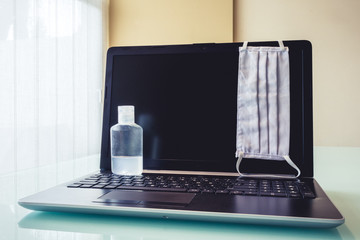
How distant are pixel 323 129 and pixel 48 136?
8.83 ft

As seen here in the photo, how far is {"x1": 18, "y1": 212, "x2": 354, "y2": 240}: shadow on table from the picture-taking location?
1.38ft

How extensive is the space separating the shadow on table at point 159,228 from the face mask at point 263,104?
1.13 feet

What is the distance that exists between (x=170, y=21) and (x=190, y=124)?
329 centimetres

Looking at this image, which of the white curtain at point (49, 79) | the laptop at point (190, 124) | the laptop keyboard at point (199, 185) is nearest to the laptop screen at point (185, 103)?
the laptop at point (190, 124)

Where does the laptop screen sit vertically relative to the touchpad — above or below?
above

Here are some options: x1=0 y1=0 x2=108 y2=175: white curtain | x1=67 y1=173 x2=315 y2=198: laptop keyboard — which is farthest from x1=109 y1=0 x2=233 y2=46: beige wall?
x1=67 y1=173 x2=315 y2=198: laptop keyboard

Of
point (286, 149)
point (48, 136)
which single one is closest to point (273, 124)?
point (286, 149)

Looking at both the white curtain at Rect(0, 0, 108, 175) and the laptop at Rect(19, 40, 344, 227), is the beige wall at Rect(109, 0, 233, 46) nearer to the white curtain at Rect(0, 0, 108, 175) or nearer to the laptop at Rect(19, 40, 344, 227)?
the white curtain at Rect(0, 0, 108, 175)

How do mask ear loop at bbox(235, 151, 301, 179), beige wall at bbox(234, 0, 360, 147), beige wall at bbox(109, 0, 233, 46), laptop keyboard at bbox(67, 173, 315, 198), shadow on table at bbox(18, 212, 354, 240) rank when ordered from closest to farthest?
shadow on table at bbox(18, 212, 354, 240) < laptop keyboard at bbox(67, 173, 315, 198) < mask ear loop at bbox(235, 151, 301, 179) < beige wall at bbox(234, 0, 360, 147) < beige wall at bbox(109, 0, 233, 46)

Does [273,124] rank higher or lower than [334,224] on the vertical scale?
higher

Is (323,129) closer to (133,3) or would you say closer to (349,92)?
(349,92)

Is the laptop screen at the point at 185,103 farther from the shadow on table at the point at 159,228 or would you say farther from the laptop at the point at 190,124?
the shadow on table at the point at 159,228

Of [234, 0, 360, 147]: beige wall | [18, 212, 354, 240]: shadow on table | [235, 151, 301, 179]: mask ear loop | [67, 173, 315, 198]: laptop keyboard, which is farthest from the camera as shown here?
[234, 0, 360, 147]: beige wall

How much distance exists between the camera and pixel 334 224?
16.2 inches
